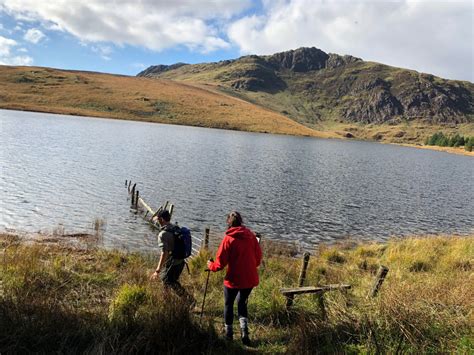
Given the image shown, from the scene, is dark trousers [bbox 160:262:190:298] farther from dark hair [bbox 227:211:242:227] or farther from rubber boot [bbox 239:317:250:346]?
dark hair [bbox 227:211:242:227]

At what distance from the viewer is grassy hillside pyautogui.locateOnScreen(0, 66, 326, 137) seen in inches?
5399

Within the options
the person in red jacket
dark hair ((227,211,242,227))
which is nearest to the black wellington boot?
the person in red jacket

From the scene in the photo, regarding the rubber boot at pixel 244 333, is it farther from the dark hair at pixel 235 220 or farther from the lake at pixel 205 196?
the lake at pixel 205 196

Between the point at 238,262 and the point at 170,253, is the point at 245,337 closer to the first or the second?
the point at 238,262

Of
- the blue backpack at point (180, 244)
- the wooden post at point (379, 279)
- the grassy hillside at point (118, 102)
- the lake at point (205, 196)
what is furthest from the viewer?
the grassy hillside at point (118, 102)

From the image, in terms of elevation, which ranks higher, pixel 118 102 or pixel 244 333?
pixel 118 102

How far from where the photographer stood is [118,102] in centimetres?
15375

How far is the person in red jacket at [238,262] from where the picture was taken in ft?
24.7

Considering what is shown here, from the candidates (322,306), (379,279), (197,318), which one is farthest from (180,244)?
(379,279)

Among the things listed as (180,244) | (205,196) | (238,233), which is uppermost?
(238,233)

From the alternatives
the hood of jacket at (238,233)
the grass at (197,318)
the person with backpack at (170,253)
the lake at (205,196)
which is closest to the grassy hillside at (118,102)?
the lake at (205,196)

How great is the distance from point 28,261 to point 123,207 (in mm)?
16213

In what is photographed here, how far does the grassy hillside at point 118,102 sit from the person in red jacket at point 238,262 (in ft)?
430

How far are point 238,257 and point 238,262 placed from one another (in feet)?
0.33
